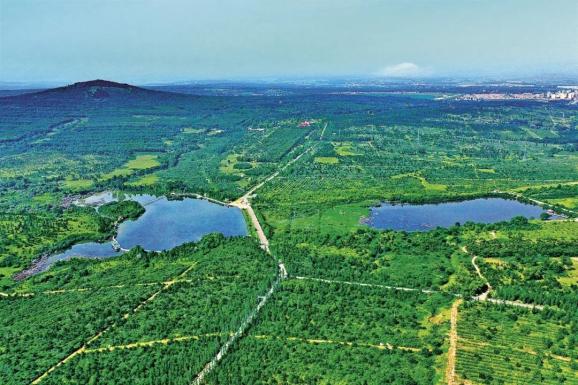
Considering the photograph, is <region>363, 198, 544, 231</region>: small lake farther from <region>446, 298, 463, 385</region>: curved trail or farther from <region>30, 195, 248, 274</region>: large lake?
<region>446, 298, 463, 385</region>: curved trail

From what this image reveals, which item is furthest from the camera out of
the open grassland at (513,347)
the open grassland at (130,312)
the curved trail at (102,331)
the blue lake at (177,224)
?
the blue lake at (177,224)

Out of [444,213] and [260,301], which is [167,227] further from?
[444,213]

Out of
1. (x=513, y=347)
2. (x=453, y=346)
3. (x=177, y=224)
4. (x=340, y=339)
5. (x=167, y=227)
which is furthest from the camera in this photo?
(x=177, y=224)

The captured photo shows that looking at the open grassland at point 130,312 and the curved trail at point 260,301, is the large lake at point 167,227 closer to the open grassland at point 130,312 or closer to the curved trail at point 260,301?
the curved trail at point 260,301

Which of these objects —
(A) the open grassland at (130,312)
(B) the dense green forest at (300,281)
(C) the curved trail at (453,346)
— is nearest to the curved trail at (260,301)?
(B) the dense green forest at (300,281)

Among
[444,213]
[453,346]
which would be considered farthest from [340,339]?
[444,213]

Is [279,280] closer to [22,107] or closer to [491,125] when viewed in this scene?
[491,125]

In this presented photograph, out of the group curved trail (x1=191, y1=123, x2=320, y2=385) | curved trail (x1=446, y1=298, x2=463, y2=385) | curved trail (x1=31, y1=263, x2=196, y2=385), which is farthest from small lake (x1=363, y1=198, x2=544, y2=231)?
curved trail (x1=31, y1=263, x2=196, y2=385)
